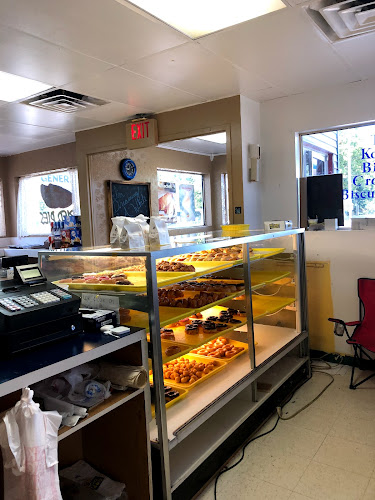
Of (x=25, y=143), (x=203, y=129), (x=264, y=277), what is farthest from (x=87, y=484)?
(x=25, y=143)

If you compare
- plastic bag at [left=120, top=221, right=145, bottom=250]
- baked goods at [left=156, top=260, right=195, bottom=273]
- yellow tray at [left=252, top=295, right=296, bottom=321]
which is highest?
plastic bag at [left=120, top=221, right=145, bottom=250]

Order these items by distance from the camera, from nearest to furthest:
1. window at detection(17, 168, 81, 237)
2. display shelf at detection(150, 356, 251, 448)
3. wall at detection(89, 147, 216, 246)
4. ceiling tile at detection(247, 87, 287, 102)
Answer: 1. display shelf at detection(150, 356, 251, 448)
2. ceiling tile at detection(247, 87, 287, 102)
3. wall at detection(89, 147, 216, 246)
4. window at detection(17, 168, 81, 237)

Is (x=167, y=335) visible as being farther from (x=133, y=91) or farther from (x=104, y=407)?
(x=133, y=91)

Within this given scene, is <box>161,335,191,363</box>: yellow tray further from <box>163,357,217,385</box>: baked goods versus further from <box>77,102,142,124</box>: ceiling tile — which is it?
<box>77,102,142,124</box>: ceiling tile

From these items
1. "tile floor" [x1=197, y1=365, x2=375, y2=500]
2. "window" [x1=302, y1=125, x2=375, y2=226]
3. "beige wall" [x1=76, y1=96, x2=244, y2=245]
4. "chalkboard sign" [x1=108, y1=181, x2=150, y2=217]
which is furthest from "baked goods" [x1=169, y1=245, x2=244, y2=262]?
"chalkboard sign" [x1=108, y1=181, x2=150, y2=217]

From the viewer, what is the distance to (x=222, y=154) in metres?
7.75

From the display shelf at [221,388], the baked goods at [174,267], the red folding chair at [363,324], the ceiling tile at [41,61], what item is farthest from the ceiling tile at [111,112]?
the red folding chair at [363,324]

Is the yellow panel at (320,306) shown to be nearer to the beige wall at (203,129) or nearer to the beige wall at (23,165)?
the beige wall at (203,129)

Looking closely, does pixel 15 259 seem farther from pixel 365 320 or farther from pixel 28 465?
pixel 365 320

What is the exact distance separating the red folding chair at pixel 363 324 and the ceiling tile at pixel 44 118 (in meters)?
3.52

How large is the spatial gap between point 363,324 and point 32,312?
3.12 metres

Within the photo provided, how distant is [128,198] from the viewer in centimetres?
603

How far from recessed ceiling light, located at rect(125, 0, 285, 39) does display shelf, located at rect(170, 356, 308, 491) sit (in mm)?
2538

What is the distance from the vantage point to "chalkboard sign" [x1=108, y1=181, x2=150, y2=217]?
573 centimetres
